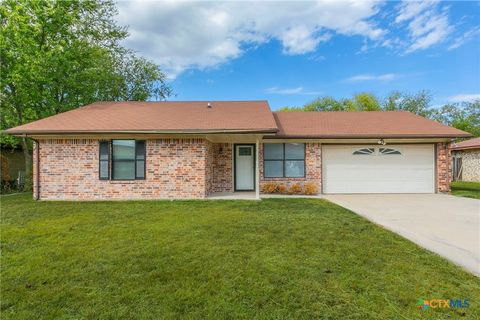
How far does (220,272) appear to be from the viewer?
3535mm

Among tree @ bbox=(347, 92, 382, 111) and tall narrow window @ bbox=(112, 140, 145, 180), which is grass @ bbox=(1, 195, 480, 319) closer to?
tall narrow window @ bbox=(112, 140, 145, 180)

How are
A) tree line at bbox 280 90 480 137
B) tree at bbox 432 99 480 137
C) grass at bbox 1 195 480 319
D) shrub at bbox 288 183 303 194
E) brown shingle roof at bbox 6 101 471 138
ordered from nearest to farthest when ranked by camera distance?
grass at bbox 1 195 480 319 < brown shingle roof at bbox 6 101 471 138 < shrub at bbox 288 183 303 194 < tree line at bbox 280 90 480 137 < tree at bbox 432 99 480 137

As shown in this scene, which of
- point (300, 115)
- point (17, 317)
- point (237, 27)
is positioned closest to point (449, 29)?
point (300, 115)

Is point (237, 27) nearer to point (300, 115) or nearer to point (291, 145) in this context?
point (300, 115)

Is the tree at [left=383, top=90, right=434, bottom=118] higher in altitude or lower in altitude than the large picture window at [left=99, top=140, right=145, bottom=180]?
higher

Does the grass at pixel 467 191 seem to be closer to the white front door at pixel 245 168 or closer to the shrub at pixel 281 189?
the shrub at pixel 281 189

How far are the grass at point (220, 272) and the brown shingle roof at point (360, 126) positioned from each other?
5978mm

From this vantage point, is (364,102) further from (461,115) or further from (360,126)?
(360,126)

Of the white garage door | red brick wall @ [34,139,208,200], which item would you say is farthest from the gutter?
the white garage door

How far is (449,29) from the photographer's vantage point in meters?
11.9

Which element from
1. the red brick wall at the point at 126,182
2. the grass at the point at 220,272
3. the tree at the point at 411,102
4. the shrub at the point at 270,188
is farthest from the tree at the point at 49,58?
the tree at the point at 411,102

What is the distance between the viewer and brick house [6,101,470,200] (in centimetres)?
991

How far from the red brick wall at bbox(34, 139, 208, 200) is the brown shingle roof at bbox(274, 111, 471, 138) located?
13.4 feet

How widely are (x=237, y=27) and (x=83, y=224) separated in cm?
1134
